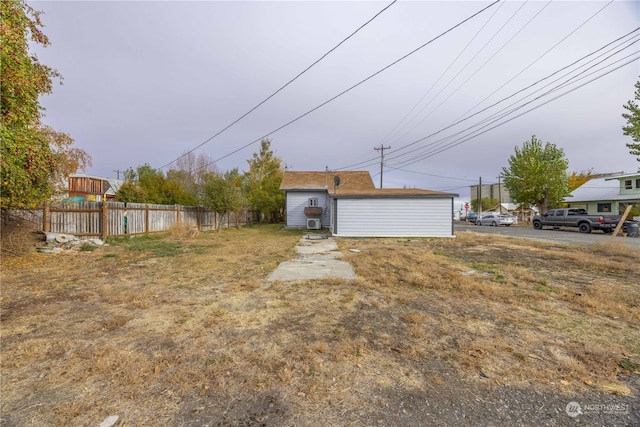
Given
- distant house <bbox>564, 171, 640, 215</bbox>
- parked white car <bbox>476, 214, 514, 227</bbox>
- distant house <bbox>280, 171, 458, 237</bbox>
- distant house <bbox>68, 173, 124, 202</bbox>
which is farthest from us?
parked white car <bbox>476, 214, 514, 227</bbox>

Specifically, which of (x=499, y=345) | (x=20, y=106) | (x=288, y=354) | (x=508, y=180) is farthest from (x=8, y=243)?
(x=508, y=180)

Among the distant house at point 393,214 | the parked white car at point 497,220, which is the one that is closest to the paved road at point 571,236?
the distant house at point 393,214

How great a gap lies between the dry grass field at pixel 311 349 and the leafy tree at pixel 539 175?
27982 millimetres

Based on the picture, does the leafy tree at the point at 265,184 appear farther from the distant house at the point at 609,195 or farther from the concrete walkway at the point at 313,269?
the distant house at the point at 609,195

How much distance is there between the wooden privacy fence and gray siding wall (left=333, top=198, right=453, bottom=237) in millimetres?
9753

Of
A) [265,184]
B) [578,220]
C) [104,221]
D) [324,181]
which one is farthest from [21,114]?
[578,220]

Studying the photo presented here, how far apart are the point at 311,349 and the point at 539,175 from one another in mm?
34176

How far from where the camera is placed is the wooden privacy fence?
10620mm

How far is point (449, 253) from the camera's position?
9.45 m

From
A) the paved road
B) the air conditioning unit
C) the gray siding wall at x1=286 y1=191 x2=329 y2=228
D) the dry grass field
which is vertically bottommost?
the dry grass field

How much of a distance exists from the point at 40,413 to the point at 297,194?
813 inches

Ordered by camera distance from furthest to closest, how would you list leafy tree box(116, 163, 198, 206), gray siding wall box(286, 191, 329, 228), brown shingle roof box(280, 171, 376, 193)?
brown shingle roof box(280, 171, 376, 193) → gray siding wall box(286, 191, 329, 228) → leafy tree box(116, 163, 198, 206)

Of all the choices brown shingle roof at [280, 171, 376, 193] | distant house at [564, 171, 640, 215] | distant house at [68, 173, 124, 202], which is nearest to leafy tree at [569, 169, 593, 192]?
distant house at [564, 171, 640, 215]

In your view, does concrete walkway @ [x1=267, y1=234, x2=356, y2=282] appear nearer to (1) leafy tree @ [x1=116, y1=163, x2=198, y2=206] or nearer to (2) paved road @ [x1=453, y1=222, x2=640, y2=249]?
(2) paved road @ [x1=453, y1=222, x2=640, y2=249]
